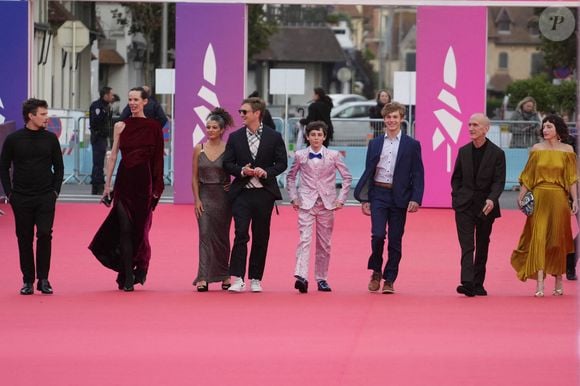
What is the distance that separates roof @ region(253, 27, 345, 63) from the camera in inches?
3868

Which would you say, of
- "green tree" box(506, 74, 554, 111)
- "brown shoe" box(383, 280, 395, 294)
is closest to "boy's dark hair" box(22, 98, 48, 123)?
"brown shoe" box(383, 280, 395, 294)

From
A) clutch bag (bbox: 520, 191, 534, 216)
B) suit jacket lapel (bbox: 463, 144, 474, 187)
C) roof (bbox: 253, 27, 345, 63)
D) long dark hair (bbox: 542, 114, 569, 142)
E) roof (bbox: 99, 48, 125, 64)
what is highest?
roof (bbox: 253, 27, 345, 63)

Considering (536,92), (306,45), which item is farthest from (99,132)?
(306,45)

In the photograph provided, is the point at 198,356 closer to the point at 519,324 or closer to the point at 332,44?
the point at 519,324

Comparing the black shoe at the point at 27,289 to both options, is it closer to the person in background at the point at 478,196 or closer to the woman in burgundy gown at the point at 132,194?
the woman in burgundy gown at the point at 132,194

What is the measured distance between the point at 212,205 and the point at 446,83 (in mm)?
10557

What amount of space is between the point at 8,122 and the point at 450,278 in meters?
10.3

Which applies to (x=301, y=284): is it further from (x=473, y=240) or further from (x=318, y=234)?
(x=473, y=240)

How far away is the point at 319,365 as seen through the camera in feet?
34.6

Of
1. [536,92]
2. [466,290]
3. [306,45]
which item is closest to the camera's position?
[466,290]

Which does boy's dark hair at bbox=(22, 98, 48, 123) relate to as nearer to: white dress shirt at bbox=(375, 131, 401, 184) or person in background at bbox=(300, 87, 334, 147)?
white dress shirt at bbox=(375, 131, 401, 184)

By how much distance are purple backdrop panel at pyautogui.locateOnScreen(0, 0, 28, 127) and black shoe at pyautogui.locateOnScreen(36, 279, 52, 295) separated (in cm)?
1055

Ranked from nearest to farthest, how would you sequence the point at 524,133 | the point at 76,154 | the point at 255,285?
the point at 255,285, the point at 524,133, the point at 76,154

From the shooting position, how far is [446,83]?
25047 mm
